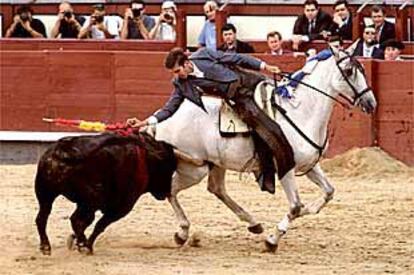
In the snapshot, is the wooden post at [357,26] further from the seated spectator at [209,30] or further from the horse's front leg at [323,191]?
the horse's front leg at [323,191]

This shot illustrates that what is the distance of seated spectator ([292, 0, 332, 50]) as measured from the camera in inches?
584

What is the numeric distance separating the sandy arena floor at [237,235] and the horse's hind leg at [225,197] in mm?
103

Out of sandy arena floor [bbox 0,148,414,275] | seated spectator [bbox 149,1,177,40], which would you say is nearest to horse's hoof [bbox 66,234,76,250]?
sandy arena floor [bbox 0,148,414,275]

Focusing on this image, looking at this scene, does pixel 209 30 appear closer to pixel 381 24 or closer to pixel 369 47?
pixel 369 47

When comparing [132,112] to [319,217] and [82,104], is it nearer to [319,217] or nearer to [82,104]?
[82,104]

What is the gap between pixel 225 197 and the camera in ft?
33.5

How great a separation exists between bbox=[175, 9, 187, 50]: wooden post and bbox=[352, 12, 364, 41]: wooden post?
1.75 m

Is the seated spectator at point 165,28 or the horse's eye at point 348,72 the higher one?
the seated spectator at point 165,28

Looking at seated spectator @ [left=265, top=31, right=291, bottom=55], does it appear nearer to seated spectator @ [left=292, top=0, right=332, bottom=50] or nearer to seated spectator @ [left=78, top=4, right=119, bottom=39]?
seated spectator @ [left=292, top=0, right=332, bottom=50]

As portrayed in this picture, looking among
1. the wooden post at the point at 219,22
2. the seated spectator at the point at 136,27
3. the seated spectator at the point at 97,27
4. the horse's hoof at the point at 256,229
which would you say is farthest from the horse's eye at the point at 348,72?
the seated spectator at the point at 97,27

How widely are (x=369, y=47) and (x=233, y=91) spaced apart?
192 inches

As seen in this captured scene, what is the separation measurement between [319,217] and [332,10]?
5738 mm

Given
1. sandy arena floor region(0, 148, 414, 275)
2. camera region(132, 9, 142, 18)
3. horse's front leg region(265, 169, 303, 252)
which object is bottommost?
sandy arena floor region(0, 148, 414, 275)

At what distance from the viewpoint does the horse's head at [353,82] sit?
10.0 m
